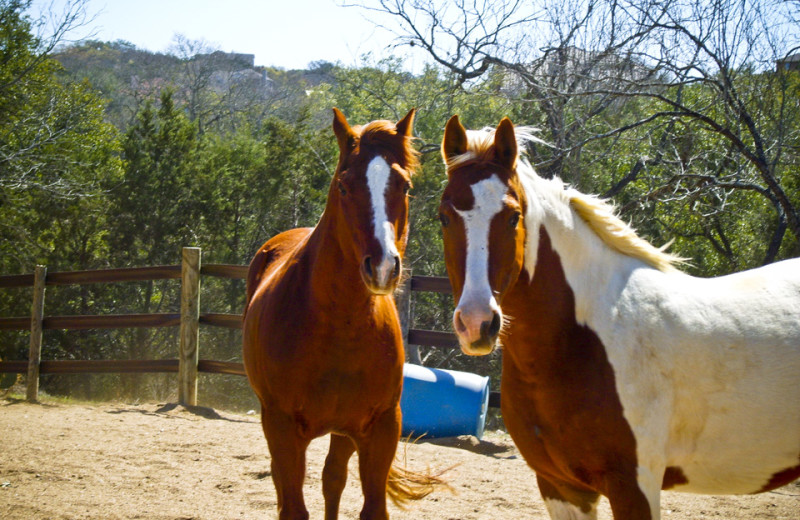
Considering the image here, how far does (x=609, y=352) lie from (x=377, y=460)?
1296 millimetres

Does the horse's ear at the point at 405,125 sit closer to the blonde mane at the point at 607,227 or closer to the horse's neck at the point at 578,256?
the blonde mane at the point at 607,227

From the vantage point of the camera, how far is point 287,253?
4.32m

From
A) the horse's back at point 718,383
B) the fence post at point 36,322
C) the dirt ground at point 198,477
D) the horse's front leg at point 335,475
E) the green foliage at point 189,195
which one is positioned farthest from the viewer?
the green foliage at point 189,195

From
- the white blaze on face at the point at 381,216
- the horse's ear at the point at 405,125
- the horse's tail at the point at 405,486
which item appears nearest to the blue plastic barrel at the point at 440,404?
the horse's tail at the point at 405,486

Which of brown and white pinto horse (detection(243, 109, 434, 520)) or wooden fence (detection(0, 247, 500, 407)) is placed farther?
wooden fence (detection(0, 247, 500, 407))

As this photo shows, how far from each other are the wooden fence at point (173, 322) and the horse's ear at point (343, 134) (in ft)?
12.8

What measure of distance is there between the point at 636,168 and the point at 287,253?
7451 mm

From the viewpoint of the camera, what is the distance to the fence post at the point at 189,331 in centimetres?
786

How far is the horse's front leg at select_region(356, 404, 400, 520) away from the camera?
312 cm

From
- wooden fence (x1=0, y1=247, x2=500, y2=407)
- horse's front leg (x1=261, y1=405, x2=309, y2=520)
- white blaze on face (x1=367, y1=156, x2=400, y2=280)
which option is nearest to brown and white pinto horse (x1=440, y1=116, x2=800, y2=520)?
white blaze on face (x1=367, y1=156, x2=400, y2=280)

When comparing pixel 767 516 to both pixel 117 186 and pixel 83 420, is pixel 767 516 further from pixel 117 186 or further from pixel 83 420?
pixel 117 186

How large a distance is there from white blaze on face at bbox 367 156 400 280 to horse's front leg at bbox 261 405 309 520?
974 millimetres

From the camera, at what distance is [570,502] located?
253 cm

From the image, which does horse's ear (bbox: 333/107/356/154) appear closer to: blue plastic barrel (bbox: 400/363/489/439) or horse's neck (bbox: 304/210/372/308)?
horse's neck (bbox: 304/210/372/308)
